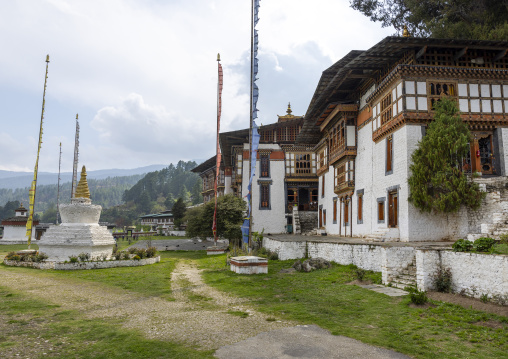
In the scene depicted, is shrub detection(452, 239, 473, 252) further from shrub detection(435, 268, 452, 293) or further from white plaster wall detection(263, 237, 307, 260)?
white plaster wall detection(263, 237, 307, 260)

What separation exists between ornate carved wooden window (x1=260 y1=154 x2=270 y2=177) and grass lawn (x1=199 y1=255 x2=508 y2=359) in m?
26.4

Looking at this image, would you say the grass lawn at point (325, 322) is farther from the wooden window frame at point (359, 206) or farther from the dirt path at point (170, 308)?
the wooden window frame at point (359, 206)

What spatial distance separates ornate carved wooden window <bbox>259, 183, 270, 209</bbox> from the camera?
39438mm

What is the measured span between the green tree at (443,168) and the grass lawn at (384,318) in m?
5.31

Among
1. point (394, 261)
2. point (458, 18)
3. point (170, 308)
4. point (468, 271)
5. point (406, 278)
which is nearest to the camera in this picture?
point (170, 308)

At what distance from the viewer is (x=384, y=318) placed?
28.8 feet

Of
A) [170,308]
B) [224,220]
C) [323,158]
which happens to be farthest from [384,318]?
[323,158]

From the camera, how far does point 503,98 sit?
60.2 feet

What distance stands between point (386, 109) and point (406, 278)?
33.5ft

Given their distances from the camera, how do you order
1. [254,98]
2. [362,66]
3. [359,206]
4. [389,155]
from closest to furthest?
[254,98], [389,155], [362,66], [359,206]

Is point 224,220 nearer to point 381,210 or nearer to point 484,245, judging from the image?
point 381,210

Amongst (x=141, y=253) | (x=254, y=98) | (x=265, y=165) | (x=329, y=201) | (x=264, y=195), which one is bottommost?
(x=141, y=253)

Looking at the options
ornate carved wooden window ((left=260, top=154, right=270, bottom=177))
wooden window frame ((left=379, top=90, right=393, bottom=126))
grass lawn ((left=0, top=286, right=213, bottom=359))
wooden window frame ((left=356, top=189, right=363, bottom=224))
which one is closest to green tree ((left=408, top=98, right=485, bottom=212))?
wooden window frame ((left=379, top=90, right=393, bottom=126))

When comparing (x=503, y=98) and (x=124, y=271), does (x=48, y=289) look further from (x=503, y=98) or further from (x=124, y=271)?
(x=503, y=98)
